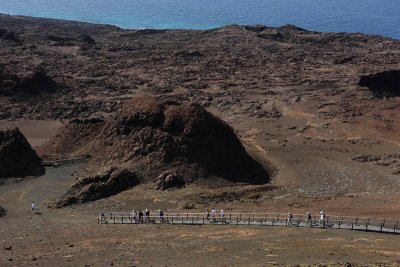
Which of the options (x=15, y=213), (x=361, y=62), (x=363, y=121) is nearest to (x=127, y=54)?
(x=361, y=62)

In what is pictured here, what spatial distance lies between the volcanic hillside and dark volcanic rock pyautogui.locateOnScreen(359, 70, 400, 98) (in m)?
46.6

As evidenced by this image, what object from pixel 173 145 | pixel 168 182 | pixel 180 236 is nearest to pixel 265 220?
pixel 180 236

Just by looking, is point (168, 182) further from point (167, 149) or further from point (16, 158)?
point (16, 158)

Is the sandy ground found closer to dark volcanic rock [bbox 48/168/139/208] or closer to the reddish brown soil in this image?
the reddish brown soil

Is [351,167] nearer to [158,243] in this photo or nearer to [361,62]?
[158,243]

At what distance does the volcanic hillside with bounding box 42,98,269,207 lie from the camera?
4903cm

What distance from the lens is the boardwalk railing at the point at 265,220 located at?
127ft

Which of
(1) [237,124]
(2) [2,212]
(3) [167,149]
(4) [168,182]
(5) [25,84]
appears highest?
(5) [25,84]

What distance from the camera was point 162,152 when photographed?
165ft

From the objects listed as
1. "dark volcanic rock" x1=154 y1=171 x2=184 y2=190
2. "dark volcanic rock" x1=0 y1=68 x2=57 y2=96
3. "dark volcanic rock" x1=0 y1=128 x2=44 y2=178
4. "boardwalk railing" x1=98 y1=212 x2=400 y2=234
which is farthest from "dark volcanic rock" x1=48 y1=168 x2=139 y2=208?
"dark volcanic rock" x1=0 y1=68 x2=57 y2=96

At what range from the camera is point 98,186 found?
154 ft

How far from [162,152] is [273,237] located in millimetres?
16609

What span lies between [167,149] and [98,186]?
6978 millimetres

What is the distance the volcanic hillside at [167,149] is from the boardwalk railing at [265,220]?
20.3ft
